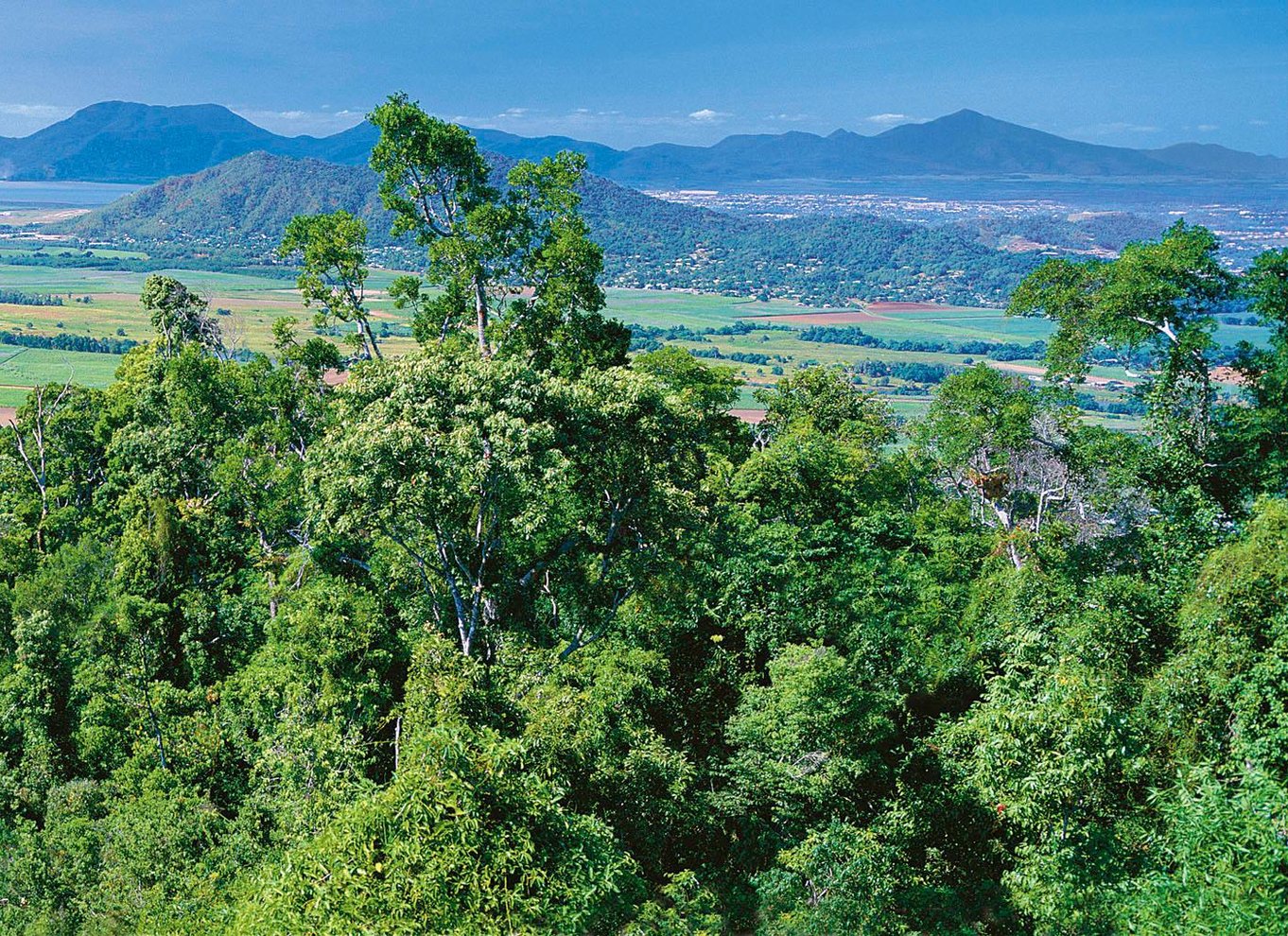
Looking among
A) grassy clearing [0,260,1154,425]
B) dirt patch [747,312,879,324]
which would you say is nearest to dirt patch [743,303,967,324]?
dirt patch [747,312,879,324]

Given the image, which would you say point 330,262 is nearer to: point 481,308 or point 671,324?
point 481,308

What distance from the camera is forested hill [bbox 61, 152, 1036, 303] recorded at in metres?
159

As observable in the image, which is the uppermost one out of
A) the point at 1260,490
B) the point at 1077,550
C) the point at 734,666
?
the point at 1260,490

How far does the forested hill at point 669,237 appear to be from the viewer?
522 ft

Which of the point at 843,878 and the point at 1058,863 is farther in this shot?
the point at 843,878

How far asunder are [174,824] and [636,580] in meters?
8.32

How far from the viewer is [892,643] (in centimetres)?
1753

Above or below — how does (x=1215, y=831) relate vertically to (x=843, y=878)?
above

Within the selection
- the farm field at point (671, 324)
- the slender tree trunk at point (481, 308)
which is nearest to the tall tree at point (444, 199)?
the slender tree trunk at point (481, 308)

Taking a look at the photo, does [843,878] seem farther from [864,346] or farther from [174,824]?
[864,346]

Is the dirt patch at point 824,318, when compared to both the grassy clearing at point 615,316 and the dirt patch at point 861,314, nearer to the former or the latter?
the dirt patch at point 861,314

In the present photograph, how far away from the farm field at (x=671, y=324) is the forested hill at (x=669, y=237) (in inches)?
487

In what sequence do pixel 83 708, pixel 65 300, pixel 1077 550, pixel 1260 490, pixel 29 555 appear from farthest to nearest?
pixel 65 300
pixel 29 555
pixel 1077 550
pixel 83 708
pixel 1260 490

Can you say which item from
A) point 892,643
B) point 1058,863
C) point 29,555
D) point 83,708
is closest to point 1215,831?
point 1058,863
